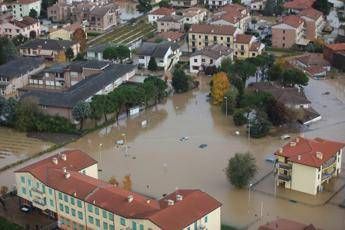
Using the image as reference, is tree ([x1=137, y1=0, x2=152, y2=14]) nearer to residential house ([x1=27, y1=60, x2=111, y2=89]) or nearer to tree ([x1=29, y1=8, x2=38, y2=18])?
tree ([x1=29, y1=8, x2=38, y2=18])

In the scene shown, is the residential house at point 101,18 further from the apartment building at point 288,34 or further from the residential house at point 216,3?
the apartment building at point 288,34

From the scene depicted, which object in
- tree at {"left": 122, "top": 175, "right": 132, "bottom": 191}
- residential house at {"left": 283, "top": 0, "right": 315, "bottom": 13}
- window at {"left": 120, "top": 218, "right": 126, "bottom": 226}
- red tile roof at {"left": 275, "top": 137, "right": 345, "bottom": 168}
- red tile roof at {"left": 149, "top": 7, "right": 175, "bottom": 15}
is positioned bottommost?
tree at {"left": 122, "top": 175, "right": 132, "bottom": 191}

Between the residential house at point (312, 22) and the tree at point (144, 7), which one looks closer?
the residential house at point (312, 22)

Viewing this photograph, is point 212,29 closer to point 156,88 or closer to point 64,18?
Result: point 156,88

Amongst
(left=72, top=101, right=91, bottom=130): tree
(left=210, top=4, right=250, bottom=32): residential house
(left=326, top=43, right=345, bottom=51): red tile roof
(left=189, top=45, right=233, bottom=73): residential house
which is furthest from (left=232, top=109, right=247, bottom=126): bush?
(left=210, top=4, right=250, bottom=32): residential house

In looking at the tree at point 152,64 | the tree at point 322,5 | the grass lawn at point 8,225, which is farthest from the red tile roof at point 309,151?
the tree at point 322,5

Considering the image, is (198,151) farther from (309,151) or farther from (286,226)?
(286,226)

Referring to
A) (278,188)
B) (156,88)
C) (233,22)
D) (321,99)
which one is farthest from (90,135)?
(233,22)
